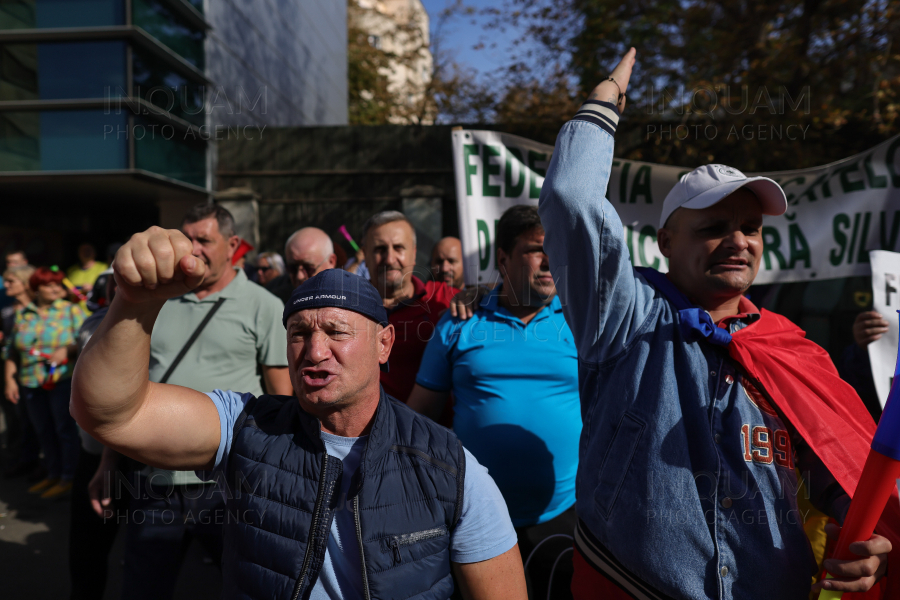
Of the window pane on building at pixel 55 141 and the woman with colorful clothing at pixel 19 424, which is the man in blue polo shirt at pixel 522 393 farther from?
the window pane on building at pixel 55 141

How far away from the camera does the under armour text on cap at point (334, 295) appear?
1510mm

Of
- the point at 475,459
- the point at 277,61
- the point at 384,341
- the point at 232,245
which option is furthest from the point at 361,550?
the point at 277,61

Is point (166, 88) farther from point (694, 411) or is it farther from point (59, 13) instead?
point (694, 411)

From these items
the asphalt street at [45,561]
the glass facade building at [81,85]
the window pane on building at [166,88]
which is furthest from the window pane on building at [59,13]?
the asphalt street at [45,561]

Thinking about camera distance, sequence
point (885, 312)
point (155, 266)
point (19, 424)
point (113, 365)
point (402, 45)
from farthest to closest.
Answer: point (402, 45) < point (19, 424) < point (885, 312) < point (113, 365) < point (155, 266)

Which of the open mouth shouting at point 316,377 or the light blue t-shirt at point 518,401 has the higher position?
the open mouth shouting at point 316,377

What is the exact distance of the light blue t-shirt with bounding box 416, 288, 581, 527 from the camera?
7.30ft

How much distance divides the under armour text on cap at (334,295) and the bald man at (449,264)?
Answer: 293 centimetres

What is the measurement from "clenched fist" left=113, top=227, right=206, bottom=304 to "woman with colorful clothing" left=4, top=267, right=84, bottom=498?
478 centimetres

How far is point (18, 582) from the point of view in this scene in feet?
11.6

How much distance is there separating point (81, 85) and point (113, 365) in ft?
32.1

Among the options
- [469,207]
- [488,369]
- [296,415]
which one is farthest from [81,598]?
[469,207]

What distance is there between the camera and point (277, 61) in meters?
14.2

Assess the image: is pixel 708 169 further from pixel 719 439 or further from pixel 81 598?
pixel 81 598
